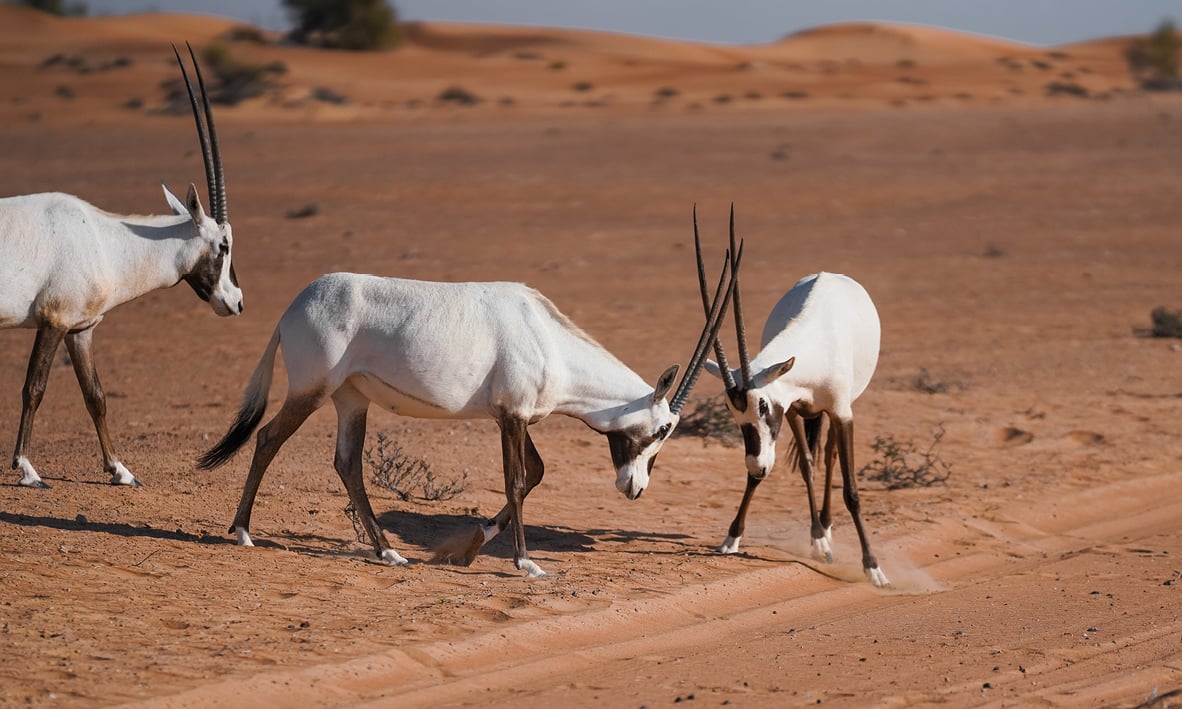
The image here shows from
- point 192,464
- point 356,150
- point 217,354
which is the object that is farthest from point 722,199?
point 192,464

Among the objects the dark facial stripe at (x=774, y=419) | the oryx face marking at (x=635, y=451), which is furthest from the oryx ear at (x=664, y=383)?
the dark facial stripe at (x=774, y=419)

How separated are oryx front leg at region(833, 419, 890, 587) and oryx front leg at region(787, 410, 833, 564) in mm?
279

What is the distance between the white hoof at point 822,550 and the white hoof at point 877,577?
0.38 meters

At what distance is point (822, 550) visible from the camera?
8.09m

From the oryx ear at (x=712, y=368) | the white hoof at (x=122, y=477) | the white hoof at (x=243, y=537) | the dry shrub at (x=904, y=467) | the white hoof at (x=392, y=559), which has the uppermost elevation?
the oryx ear at (x=712, y=368)

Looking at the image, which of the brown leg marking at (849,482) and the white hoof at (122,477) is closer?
the brown leg marking at (849,482)

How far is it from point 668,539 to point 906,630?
196 centimetres

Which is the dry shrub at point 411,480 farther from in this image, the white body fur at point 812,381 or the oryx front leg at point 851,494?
the oryx front leg at point 851,494

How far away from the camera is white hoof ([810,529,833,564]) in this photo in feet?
26.5

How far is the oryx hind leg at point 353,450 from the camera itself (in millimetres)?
7328

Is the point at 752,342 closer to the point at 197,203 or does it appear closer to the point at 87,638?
the point at 197,203

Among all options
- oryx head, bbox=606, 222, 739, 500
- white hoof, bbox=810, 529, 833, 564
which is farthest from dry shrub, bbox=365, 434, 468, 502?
white hoof, bbox=810, 529, 833, 564

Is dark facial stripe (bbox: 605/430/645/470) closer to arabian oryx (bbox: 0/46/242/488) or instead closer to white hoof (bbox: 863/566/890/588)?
white hoof (bbox: 863/566/890/588)

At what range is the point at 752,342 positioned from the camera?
14500 millimetres
